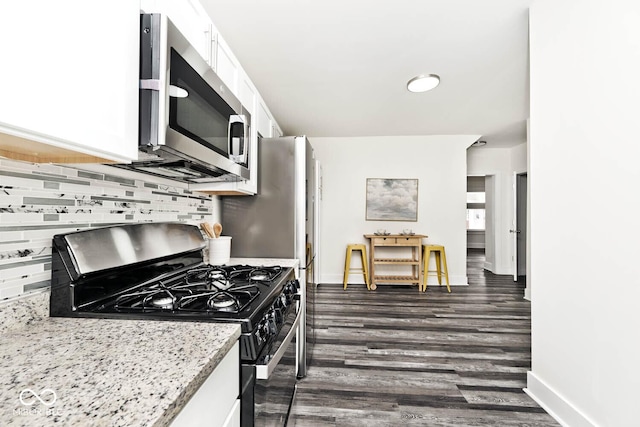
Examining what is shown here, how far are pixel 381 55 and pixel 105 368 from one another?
2.58 m

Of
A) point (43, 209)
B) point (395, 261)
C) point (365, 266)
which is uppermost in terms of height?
point (43, 209)

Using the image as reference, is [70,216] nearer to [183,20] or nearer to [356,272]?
[183,20]

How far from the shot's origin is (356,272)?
5180 mm

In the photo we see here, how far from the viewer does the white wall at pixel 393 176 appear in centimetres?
507

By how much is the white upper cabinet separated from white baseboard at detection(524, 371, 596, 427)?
2243 mm

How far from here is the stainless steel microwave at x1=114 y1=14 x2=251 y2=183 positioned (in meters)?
0.95

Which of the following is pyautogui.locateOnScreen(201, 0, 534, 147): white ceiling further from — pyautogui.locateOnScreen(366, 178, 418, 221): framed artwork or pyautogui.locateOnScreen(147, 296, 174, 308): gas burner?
pyautogui.locateOnScreen(147, 296, 174, 308): gas burner

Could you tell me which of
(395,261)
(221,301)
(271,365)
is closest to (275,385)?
(271,365)

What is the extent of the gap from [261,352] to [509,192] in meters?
5.99

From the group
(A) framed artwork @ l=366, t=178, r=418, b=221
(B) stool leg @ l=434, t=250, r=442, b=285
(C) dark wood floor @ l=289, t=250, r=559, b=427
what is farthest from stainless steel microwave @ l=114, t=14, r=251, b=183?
(B) stool leg @ l=434, t=250, r=442, b=285

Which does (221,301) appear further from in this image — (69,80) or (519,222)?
(519,222)

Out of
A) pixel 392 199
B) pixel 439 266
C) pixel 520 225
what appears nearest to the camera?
pixel 439 266

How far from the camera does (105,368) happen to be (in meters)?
0.64

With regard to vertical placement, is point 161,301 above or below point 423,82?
below
